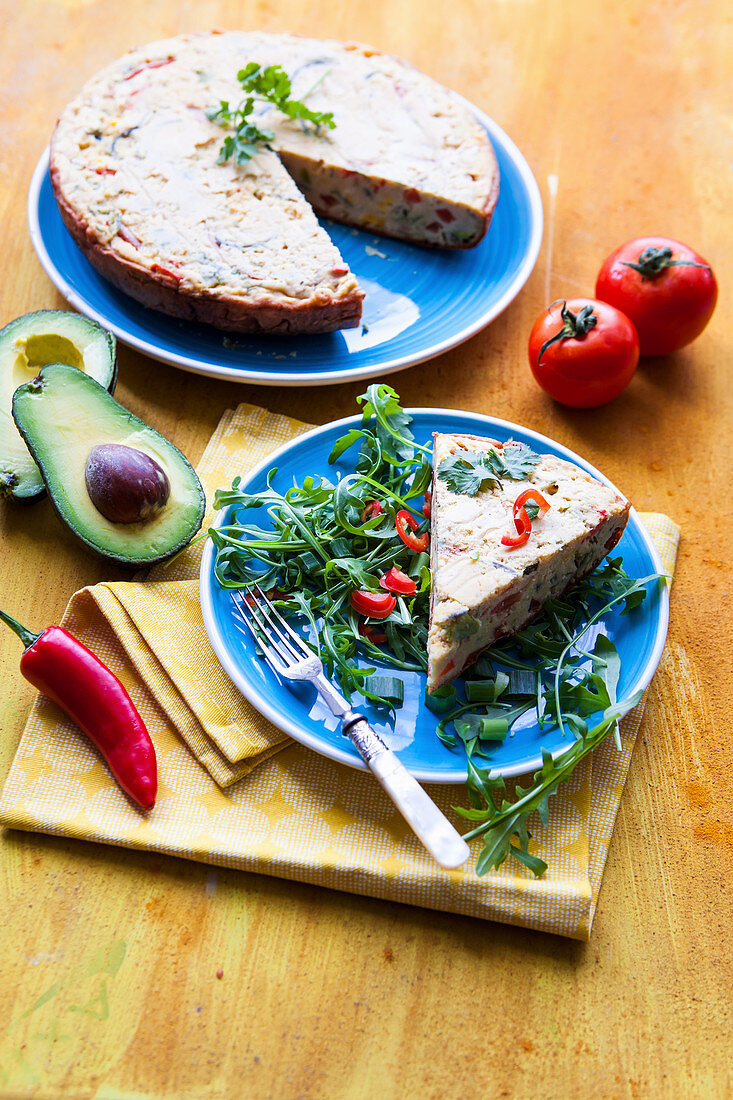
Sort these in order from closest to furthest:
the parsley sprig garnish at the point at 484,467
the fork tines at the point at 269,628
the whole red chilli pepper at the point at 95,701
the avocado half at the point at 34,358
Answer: the whole red chilli pepper at the point at 95,701 < the fork tines at the point at 269,628 < the parsley sprig garnish at the point at 484,467 < the avocado half at the point at 34,358

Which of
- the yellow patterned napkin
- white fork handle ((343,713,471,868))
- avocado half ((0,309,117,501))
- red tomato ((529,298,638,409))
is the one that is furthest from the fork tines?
red tomato ((529,298,638,409))

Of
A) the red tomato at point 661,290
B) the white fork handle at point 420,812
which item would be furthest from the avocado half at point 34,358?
the red tomato at point 661,290

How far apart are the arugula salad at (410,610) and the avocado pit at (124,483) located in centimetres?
23

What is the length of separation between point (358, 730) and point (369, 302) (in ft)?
7.10

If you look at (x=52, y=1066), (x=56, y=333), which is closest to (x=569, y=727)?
(x=52, y=1066)

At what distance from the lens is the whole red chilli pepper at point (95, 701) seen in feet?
8.67

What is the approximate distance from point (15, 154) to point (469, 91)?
99.6 inches

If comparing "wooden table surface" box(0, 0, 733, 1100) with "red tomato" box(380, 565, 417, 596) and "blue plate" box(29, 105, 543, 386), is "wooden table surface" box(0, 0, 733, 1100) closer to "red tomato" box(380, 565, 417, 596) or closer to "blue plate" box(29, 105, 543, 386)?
"blue plate" box(29, 105, 543, 386)

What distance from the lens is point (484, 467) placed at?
2949 millimetres

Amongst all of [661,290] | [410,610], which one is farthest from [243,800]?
[661,290]

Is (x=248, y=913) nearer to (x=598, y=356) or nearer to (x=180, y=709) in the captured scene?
(x=180, y=709)

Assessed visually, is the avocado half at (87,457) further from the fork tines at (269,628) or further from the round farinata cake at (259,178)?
the round farinata cake at (259,178)

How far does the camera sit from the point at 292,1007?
243 centimetres

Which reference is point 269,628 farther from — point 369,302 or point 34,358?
point 369,302
